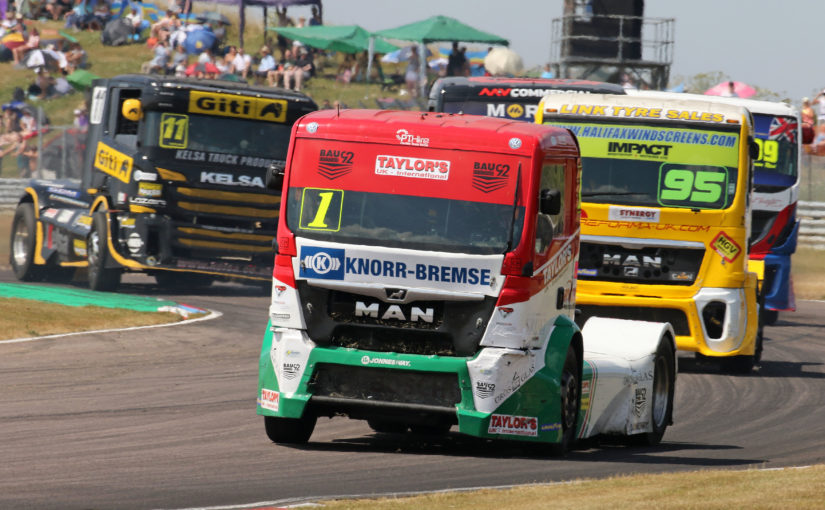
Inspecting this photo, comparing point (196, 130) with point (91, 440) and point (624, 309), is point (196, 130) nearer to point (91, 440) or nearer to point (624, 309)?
point (624, 309)

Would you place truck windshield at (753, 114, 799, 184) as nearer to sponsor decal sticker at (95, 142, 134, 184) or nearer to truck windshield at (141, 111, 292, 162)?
truck windshield at (141, 111, 292, 162)

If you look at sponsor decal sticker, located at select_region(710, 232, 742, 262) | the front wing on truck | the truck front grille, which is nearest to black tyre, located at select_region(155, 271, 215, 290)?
the truck front grille

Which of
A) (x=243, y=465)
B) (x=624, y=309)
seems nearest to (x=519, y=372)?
(x=243, y=465)

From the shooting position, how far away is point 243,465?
8.65 m

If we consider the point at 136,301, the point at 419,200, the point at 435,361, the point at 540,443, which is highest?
the point at 419,200

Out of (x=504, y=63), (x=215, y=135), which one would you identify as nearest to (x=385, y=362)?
(x=215, y=135)

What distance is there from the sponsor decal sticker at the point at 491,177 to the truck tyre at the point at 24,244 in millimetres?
14642

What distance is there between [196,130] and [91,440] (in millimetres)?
10981

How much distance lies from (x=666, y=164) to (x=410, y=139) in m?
5.61

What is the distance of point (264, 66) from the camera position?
38719 millimetres

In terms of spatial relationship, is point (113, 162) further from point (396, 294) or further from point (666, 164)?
point (396, 294)

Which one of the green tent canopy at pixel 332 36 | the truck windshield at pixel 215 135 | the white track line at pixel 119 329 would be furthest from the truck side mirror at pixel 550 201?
the green tent canopy at pixel 332 36

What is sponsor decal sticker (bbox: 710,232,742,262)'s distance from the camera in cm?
1424

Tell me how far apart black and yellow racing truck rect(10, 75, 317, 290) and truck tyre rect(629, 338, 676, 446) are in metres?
9.70
